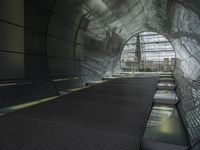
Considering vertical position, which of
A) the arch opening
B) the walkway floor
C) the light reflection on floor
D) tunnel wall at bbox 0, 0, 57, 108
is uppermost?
the arch opening

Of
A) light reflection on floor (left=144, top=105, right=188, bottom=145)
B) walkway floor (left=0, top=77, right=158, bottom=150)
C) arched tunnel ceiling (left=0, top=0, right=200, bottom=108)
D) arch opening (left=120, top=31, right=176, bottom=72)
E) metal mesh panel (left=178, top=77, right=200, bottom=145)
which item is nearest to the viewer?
walkway floor (left=0, top=77, right=158, bottom=150)

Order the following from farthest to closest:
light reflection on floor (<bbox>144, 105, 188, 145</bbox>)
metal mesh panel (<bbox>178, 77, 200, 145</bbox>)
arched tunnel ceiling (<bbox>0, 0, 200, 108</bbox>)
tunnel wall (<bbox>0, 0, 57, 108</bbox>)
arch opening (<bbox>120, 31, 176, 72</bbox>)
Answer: arch opening (<bbox>120, 31, 176, 72</bbox>)
arched tunnel ceiling (<bbox>0, 0, 200, 108</bbox>)
tunnel wall (<bbox>0, 0, 57, 108</bbox>)
light reflection on floor (<bbox>144, 105, 188, 145</bbox>)
metal mesh panel (<bbox>178, 77, 200, 145</bbox>)

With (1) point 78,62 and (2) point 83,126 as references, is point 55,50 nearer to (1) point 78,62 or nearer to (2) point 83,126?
(1) point 78,62

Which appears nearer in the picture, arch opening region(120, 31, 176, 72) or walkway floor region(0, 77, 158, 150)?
walkway floor region(0, 77, 158, 150)

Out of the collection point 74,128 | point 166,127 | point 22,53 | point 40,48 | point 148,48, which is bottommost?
point 166,127

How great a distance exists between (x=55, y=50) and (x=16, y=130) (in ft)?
10.0

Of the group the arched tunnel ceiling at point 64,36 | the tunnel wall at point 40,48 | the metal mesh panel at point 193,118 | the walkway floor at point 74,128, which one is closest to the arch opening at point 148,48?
the arched tunnel ceiling at point 64,36

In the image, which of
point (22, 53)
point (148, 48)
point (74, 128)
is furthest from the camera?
point (148, 48)

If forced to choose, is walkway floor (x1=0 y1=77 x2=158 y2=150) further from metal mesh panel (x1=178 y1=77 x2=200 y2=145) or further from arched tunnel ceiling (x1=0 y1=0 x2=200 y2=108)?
arched tunnel ceiling (x1=0 y1=0 x2=200 y2=108)

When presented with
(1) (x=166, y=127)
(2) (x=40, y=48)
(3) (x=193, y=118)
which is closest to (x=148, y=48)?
(2) (x=40, y=48)

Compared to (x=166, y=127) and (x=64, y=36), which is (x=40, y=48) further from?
(x=166, y=127)

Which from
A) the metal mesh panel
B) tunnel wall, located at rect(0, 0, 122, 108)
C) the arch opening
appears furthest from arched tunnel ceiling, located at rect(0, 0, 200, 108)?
the arch opening

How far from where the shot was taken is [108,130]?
1.84 metres

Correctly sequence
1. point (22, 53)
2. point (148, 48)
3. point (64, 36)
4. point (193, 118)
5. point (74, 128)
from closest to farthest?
1. point (74, 128)
2. point (193, 118)
3. point (22, 53)
4. point (64, 36)
5. point (148, 48)
